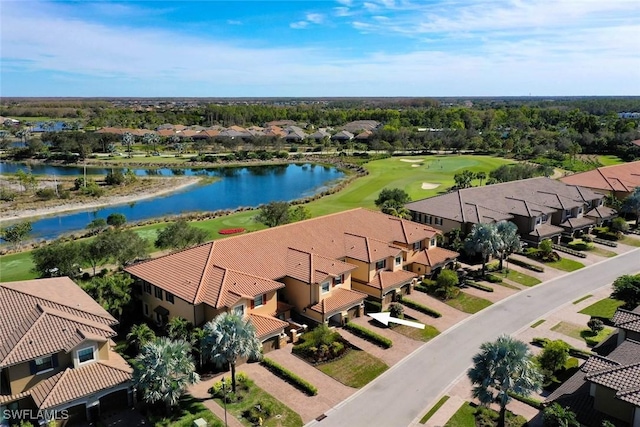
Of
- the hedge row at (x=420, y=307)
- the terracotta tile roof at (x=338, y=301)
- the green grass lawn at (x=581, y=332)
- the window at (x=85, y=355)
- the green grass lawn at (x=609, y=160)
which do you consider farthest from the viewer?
the green grass lawn at (x=609, y=160)

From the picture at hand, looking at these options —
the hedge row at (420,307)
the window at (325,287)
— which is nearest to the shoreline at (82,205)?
the window at (325,287)

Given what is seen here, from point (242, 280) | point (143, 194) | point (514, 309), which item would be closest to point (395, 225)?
point (514, 309)

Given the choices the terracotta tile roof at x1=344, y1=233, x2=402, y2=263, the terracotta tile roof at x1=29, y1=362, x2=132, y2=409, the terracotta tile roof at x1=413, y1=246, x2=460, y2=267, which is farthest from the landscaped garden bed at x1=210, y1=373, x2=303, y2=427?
the terracotta tile roof at x1=413, y1=246, x2=460, y2=267

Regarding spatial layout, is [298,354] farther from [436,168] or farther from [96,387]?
[436,168]

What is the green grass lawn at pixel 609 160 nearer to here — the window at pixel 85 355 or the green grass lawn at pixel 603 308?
the green grass lawn at pixel 603 308

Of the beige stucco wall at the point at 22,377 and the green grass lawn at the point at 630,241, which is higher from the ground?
the beige stucco wall at the point at 22,377

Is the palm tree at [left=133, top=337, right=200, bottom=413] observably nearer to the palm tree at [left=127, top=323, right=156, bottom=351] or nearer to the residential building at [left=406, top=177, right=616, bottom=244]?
the palm tree at [left=127, top=323, right=156, bottom=351]
